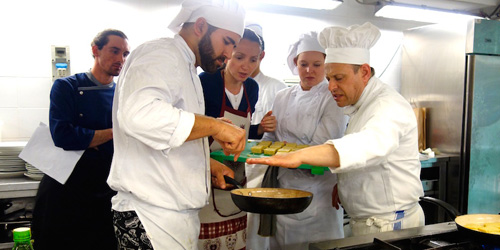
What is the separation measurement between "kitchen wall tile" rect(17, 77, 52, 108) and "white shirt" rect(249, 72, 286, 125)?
1.61 metres

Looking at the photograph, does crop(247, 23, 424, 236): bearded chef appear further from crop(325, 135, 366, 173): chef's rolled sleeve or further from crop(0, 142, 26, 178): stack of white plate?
crop(0, 142, 26, 178): stack of white plate

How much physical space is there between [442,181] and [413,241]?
257cm

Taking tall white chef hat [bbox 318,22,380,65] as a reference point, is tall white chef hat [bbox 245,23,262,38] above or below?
above

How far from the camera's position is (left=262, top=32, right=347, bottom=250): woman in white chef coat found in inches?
92.7

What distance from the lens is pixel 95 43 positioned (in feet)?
8.26

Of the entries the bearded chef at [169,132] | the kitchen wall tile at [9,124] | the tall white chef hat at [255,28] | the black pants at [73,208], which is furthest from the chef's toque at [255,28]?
the kitchen wall tile at [9,124]

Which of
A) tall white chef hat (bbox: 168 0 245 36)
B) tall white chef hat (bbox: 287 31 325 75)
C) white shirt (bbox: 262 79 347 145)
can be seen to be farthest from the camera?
tall white chef hat (bbox: 287 31 325 75)

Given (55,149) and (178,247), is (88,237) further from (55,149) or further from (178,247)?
(178,247)

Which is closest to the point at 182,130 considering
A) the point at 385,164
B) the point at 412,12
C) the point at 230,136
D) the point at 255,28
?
the point at 230,136

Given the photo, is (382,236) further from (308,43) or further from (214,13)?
(308,43)

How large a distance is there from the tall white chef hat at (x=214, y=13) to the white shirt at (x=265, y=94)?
67.0 inches

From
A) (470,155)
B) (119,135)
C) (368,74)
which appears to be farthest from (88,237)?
(470,155)

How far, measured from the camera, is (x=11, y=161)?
2.59 metres

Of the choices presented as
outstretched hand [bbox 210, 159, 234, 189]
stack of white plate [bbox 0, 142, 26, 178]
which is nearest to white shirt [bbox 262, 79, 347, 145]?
outstretched hand [bbox 210, 159, 234, 189]
